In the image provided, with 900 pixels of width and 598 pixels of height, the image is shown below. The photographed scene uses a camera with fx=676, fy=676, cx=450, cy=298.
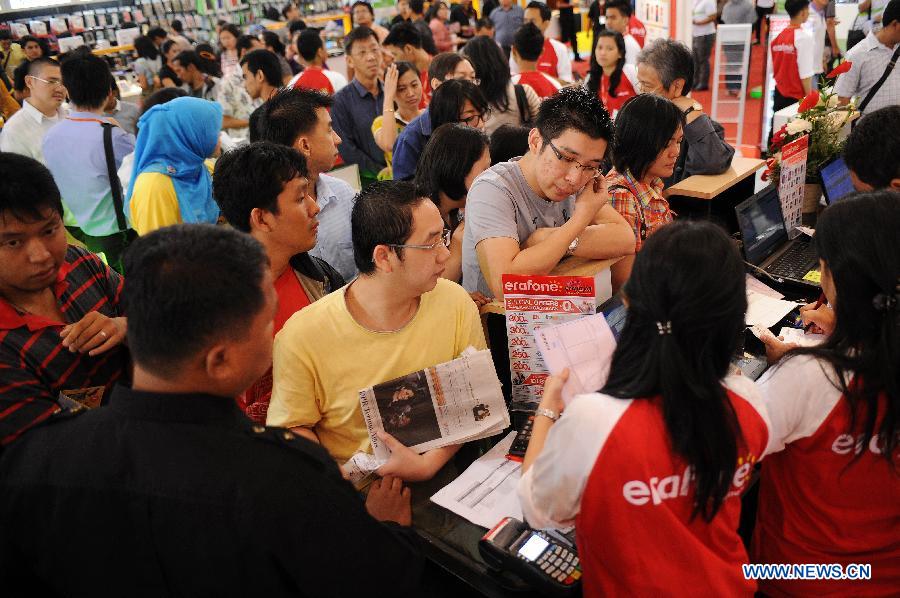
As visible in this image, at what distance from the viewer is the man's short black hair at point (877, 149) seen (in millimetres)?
2432

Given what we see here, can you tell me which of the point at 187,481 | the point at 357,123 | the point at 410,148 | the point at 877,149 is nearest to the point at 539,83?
the point at 357,123

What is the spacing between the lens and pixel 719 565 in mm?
1300

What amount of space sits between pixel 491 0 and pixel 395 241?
948cm

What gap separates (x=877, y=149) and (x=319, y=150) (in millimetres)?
2122

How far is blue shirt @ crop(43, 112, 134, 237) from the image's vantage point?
11.8 feet

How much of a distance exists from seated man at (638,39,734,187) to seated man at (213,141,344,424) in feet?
7.83

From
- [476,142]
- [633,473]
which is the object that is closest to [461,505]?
[633,473]

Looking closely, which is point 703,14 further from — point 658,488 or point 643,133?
point 658,488

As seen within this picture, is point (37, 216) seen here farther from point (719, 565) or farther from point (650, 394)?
point (719, 565)

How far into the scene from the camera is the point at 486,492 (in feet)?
5.59

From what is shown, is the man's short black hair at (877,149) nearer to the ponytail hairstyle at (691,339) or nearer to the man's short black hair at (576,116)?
the man's short black hair at (576,116)

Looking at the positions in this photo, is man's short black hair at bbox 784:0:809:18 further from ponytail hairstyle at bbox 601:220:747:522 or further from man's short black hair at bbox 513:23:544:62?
ponytail hairstyle at bbox 601:220:747:522

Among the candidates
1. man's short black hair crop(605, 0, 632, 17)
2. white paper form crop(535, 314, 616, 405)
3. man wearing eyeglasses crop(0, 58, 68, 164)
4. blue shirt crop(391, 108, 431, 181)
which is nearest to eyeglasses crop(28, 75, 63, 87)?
man wearing eyeglasses crop(0, 58, 68, 164)

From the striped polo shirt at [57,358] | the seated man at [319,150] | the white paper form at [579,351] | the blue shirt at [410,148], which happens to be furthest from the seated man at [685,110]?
the striped polo shirt at [57,358]
